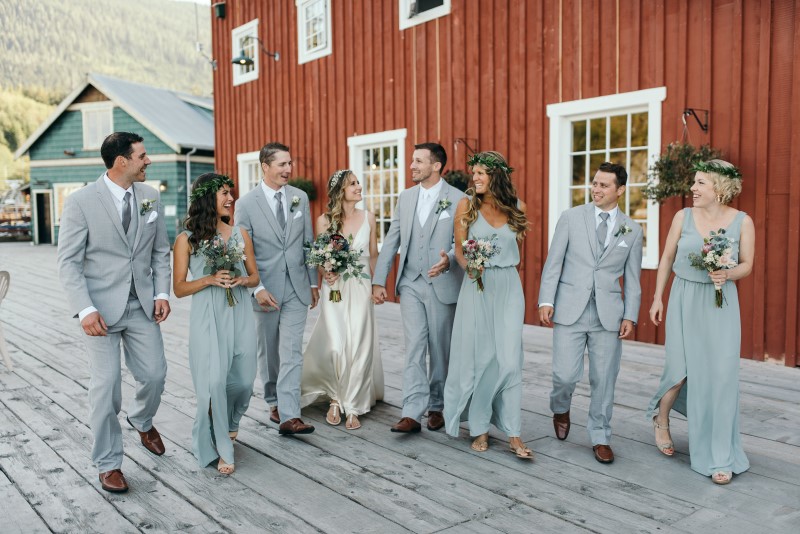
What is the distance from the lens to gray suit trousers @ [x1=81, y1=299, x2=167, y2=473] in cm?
347

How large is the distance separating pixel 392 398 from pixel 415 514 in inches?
81.4

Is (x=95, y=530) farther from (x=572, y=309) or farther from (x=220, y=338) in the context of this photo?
(x=572, y=309)

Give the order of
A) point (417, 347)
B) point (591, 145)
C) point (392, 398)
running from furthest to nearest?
point (591, 145) → point (392, 398) → point (417, 347)

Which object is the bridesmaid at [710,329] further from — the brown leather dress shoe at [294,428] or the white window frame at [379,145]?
the white window frame at [379,145]

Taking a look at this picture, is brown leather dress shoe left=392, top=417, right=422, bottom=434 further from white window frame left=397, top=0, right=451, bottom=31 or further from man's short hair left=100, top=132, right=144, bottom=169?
white window frame left=397, top=0, right=451, bottom=31

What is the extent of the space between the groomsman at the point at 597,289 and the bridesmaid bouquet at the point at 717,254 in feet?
1.38

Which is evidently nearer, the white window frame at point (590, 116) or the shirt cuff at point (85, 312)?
the shirt cuff at point (85, 312)

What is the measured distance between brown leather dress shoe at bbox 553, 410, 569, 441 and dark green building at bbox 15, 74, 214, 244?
1975cm

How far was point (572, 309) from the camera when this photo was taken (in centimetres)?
393

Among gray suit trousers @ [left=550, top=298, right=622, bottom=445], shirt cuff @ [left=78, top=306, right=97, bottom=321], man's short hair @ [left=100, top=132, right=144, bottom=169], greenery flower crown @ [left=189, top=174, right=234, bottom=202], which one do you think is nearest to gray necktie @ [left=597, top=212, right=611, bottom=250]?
gray suit trousers @ [left=550, top=298, right=622, bottom=445]

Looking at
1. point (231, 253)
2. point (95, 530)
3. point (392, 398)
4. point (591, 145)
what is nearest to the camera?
point (95, 530)

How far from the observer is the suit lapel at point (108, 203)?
3480mm

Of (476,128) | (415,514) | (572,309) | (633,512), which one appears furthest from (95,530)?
(476,128)

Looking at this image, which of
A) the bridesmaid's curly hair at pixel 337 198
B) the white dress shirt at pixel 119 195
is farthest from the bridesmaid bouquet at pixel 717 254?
the white dress shirt at pixel 119 195
